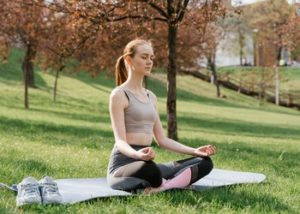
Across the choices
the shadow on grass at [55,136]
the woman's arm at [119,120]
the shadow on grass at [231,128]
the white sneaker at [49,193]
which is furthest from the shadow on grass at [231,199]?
the shadow on grass at [231,128]

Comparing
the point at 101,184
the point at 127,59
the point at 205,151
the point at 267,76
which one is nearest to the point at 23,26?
the point at 127,59

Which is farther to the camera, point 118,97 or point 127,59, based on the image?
point 127,59

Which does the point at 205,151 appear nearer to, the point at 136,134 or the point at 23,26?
the point at 136,134

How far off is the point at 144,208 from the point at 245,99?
177 feet

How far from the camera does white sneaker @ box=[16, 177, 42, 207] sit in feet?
17.9

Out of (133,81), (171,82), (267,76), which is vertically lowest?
(267,76)

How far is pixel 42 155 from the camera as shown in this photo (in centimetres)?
971

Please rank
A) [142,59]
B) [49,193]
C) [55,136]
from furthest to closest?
[55,136], [142,59], [49,193]

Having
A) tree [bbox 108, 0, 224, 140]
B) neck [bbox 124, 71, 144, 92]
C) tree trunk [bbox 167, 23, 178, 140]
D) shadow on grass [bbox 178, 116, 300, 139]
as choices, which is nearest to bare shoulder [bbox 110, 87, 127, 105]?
neck [bbox 124, 71, 144, 92]

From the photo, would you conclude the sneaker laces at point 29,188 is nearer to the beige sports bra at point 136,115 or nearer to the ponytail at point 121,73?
the beige sports bra at point 136,115

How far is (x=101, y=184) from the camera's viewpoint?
695 cm

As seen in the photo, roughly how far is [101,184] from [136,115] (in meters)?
1.00

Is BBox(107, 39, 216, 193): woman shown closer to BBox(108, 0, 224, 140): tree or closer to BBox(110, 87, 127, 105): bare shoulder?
BBox(110, 87, 127, 105): bare shoulder

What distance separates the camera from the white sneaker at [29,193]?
5.46 m
